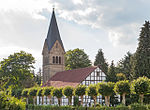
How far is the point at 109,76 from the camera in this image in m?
40.9

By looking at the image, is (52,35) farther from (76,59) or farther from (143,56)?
(143,56)

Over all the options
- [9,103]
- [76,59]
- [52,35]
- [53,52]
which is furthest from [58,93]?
[76,59]

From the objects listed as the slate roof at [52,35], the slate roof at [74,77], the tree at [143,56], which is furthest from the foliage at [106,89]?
the slate roof at [52,35]

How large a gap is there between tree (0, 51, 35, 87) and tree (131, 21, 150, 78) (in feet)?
80.3

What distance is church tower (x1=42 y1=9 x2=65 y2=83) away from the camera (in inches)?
2211

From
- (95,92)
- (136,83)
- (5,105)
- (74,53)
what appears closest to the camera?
(5,105)

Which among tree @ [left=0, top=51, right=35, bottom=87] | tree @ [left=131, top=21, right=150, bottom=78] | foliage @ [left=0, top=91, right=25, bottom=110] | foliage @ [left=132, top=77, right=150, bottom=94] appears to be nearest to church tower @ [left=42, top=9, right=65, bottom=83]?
tree @ [left=0, top=51, right=35, bottom=87]

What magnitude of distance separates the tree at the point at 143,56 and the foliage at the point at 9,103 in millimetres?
32313

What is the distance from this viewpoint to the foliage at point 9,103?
8.59 metres

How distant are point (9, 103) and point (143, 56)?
3382 centimetres

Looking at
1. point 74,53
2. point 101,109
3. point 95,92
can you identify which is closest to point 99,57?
point 74,53

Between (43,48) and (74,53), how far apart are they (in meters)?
10.8

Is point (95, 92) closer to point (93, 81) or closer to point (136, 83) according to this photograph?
point (136, 83)

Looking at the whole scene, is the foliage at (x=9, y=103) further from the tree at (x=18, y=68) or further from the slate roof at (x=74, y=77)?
the tree at (x=18, y=68)
